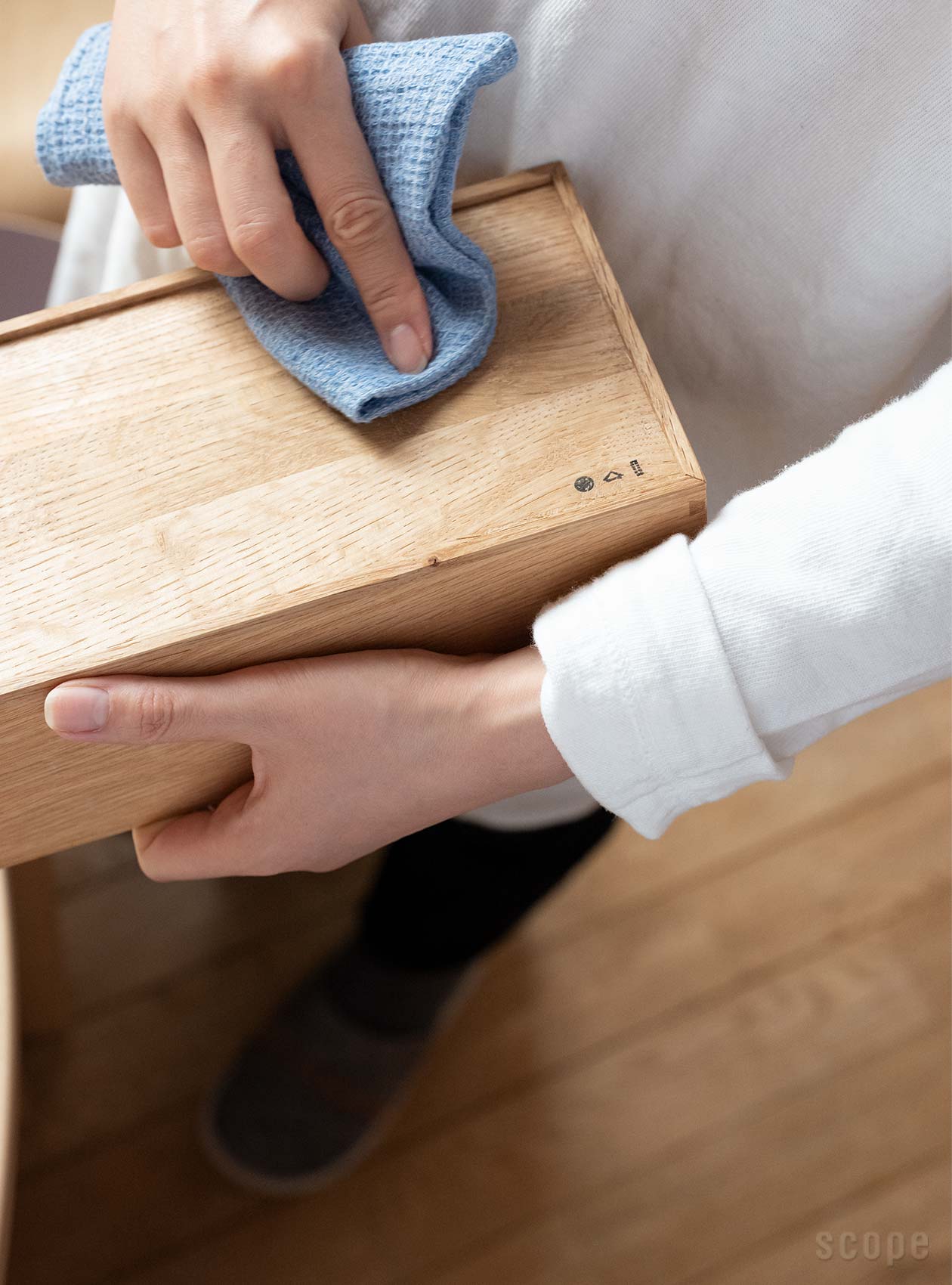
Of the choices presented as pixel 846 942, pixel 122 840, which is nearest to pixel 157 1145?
pixel 122 840

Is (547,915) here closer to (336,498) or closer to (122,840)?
(122,840)

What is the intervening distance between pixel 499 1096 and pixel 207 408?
835 millimetres

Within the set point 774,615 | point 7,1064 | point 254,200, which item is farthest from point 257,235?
point 7,1064

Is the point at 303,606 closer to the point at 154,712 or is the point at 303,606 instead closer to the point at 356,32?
the point at 154,712

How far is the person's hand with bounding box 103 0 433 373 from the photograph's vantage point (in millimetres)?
426

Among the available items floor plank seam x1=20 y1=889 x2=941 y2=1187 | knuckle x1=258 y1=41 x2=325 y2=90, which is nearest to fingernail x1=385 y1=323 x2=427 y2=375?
knuckle x1=258 y1=41 x2=325 y2=90

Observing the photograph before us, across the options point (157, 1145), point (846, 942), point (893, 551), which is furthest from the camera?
point (846, 942)

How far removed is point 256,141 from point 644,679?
0.89 ft

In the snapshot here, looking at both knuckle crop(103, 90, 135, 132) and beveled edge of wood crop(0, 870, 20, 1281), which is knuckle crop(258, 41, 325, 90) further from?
beveled edge of wood crop(0, 870, 20, 1281)

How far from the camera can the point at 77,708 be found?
411 mm

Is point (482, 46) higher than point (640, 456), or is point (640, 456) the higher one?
point (482, 46)

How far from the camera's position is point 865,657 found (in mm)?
435

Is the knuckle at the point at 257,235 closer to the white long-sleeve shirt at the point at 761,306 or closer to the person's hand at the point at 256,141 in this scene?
the person's hand at the point at 256,141

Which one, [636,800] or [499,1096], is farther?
[499,1096]
